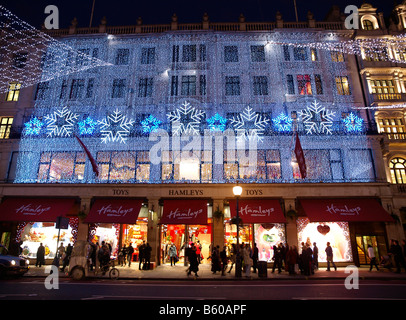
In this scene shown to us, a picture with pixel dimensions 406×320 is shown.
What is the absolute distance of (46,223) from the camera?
2192 cm

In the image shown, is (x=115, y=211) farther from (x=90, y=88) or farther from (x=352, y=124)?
(x=352, y=124)

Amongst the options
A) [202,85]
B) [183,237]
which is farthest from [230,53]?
[183,237]

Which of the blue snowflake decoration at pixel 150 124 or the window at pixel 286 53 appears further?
the window at pixel 286 53

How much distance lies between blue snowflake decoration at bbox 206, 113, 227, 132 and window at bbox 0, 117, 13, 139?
18603 millimetres

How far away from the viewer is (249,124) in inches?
900

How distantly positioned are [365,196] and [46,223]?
26400 millimetres

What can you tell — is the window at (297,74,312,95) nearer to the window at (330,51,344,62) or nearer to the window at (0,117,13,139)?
the window at (330,51,344,62)

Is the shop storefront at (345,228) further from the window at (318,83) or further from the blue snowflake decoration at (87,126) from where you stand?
the blue snowflake decoration at (87,126)

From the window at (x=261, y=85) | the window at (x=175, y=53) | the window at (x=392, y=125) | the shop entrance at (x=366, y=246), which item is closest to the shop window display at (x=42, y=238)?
the window at (x=175, y=53)

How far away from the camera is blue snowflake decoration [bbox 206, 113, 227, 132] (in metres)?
22.5

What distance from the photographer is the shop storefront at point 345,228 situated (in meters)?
19.9

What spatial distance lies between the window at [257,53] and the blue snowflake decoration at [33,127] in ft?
67.8

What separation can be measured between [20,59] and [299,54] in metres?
27.3
